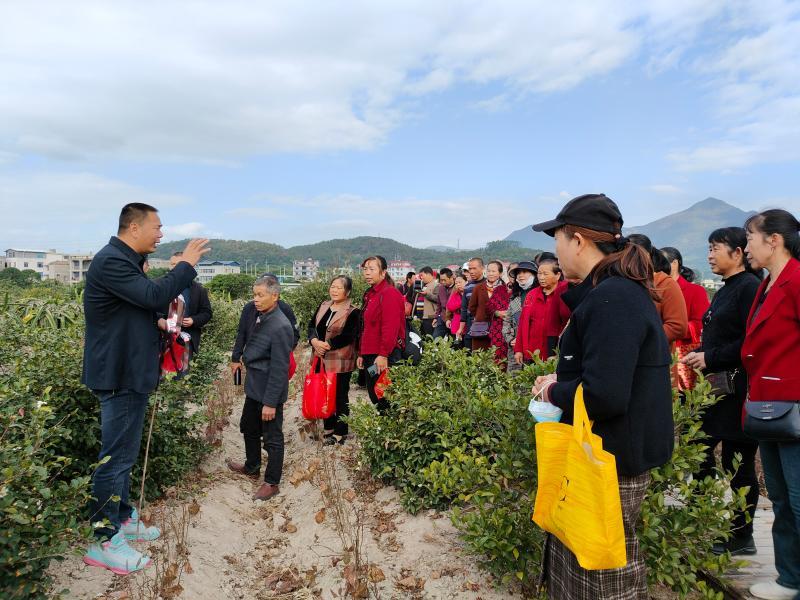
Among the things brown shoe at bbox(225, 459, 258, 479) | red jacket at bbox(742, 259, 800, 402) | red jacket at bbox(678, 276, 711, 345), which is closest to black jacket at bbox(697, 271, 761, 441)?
red jacket at bbox(742, 259, 800, 402)

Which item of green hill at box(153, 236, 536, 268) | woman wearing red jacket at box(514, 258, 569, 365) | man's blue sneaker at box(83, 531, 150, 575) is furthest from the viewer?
green hill at box(153, 236, 536, 268)

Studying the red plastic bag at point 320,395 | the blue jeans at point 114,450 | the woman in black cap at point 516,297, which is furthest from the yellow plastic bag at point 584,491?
the woman in black cap at point 516,297

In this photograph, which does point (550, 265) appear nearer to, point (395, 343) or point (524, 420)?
point (395, 343)

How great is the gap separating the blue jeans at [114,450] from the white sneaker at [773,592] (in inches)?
146

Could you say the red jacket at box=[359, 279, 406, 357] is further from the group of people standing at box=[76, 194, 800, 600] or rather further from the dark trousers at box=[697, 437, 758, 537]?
the dark trousers at box=[697, 437, 758, 537]

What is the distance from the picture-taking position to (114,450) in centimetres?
326

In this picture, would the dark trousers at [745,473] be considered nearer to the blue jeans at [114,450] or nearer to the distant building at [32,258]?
the blue jeans at [114,450]

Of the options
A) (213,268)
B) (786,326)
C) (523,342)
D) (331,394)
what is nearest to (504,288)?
(523,342)

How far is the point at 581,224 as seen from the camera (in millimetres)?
2066

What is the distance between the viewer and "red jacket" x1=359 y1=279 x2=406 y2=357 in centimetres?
595

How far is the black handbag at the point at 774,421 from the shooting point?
266 centimetres

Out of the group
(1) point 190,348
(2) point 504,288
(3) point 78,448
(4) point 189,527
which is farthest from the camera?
(2) point 504,288

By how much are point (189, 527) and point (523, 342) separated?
12.4 feet

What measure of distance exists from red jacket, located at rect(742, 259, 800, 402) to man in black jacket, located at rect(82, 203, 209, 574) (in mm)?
3299
